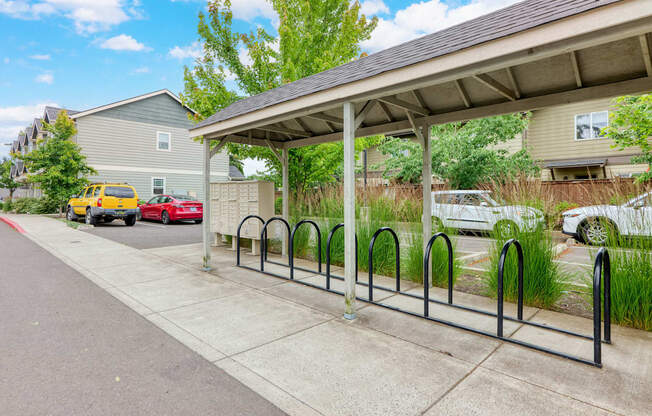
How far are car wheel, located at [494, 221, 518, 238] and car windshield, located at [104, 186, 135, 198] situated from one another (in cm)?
1480

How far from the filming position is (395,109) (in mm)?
5266

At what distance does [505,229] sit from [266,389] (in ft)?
11.7

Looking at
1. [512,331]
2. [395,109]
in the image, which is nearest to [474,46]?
[395,109]

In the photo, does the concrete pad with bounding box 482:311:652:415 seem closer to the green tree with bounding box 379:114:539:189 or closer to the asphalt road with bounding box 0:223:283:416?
the asphalt road with bounding box 0:223:283:416

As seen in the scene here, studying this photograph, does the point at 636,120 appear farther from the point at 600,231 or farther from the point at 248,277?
the point at 248,277

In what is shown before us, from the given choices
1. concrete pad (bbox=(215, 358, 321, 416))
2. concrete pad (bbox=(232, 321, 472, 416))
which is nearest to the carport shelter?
concrete pad (bbox=(232, 321, 472, 416))

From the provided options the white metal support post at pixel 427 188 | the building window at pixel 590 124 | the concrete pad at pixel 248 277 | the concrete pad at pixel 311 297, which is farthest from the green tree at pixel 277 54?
the building window at pixel 590 124

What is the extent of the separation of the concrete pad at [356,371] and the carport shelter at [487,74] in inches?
31.0

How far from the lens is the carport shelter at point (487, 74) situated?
245 cm

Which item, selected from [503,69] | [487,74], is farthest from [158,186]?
[503,69]

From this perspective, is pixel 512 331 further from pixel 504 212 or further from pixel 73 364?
pixel 73 364

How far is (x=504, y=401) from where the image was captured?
2.34 meters

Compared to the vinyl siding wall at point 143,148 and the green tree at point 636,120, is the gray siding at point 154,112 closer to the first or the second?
the vinyl siding wall at point 143,148

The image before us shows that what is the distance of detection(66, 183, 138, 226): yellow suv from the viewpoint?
45.7ft
